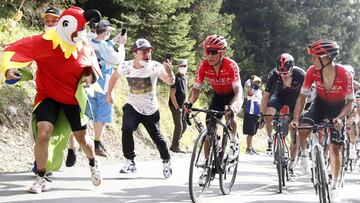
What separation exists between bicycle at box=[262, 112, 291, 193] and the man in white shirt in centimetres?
178

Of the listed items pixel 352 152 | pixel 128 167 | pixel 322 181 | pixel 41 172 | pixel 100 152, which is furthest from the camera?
pixel 352 152

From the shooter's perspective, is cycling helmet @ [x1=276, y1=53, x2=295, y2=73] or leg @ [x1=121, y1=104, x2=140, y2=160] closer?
leg @ [x1=121, y1=104, x2=140, y2=160]

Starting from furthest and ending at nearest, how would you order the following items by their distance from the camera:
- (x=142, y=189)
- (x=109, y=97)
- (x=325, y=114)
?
1. (x=109, y=97)
2. (x=325, y=114)
3. (x=142, y=189)

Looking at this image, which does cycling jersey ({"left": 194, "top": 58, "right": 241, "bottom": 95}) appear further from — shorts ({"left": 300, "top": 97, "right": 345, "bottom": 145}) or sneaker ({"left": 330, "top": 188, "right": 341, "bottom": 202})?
sneaker ({"left": 330, "top": 188, "right": 341, "bottom": 202})

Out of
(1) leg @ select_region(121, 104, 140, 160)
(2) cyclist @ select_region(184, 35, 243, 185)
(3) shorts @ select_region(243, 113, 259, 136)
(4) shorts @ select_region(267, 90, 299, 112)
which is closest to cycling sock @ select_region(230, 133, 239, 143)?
(2) cyclist @ select_region(184, 35, 243, 185)

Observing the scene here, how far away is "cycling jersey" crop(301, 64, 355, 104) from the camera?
741 centimetres

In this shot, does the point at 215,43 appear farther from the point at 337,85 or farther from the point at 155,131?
the point at 155,131

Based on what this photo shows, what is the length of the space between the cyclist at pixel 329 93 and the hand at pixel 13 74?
12.2 feet

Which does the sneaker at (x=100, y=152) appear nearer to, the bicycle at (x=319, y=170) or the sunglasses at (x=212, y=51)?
the sunglasses at (x=212, y=51)

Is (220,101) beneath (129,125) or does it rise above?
above

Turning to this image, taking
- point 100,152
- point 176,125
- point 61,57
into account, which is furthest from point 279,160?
point 176,125

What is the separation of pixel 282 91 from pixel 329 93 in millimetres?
2189

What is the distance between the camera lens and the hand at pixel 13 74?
5.79 metres

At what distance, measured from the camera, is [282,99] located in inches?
388
